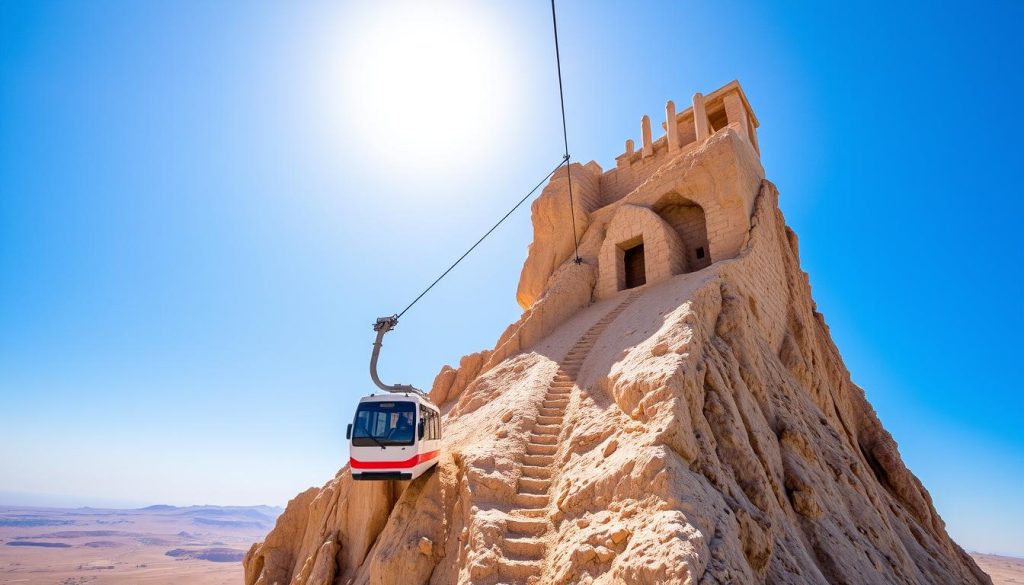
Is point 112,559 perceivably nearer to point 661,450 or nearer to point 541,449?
point 541,449

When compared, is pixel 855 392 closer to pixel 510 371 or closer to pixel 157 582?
pixel 510 371

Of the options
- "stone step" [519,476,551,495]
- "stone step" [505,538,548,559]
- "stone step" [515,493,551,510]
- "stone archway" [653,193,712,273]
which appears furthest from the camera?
"stone archway" [653,193,712,273]

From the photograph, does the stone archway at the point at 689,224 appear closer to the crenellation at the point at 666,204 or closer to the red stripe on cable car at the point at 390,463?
the crenellation at the point at 666,204

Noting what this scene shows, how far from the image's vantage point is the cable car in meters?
9.71

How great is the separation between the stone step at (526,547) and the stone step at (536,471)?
1.71 metres

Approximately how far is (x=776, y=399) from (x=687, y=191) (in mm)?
9675

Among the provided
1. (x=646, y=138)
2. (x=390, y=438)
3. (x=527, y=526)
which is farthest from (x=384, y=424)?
(x=646, y=138)

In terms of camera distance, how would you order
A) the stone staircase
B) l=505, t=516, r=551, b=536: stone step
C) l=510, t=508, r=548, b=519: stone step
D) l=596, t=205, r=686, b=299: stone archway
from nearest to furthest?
the stone staircase
l=505, t=516, r=551, b=536: stone step
l=510, t=508, r=548, b=519: stone step
l=596, t=205, r=686, b=299: stone archway

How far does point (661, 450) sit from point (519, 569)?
8.88 feet

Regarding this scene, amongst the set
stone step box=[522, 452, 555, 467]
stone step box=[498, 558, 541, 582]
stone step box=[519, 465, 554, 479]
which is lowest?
stone step box=[498, 558, 541, 582]

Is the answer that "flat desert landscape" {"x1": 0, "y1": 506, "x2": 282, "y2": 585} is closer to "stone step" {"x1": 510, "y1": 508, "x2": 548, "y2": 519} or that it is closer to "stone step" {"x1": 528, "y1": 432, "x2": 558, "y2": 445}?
"stone step" {"x1": 528, "y1": 432, "x2": 558, "y2": 445}

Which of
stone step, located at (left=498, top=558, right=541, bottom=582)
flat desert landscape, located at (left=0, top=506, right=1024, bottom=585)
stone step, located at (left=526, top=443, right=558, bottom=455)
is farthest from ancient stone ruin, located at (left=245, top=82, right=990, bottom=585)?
flat desert landscape, located at (left=0, top=506, right=1024, bottom=585)

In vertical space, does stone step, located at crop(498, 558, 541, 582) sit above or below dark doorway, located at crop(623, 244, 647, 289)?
below

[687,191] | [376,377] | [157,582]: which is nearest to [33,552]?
[157,582]
